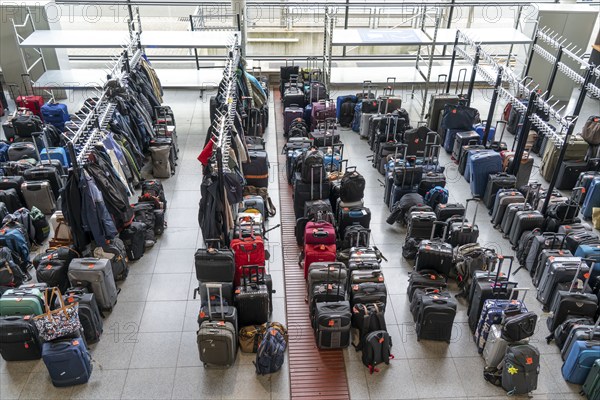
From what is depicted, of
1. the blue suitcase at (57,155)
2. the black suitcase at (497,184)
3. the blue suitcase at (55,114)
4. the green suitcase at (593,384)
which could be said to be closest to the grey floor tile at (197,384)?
the green suitcase at (593,384)

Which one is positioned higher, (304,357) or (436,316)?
(436,316)

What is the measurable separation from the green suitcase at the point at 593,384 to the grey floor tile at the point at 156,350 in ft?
16.3

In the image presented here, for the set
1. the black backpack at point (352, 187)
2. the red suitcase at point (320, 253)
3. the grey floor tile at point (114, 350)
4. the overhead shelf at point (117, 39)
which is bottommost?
the grey floor tile at point (114, 350)

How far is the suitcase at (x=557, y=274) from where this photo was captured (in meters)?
7.17

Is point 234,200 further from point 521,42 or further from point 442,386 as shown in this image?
point 521,42

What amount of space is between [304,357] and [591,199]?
6.13 meters

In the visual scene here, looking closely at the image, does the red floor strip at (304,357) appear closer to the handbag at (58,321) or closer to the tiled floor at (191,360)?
the tiled floor at (191,360)

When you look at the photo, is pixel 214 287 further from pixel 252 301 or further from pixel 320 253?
pixel 320 253

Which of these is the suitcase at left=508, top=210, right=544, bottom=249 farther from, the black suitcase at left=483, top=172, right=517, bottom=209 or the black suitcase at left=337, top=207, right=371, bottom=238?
the black suitcase at left=337, top=207, right=371, bottom=238

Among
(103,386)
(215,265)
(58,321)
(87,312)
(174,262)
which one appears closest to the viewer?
(58,321)

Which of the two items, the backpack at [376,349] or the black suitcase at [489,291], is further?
the black suitcase at [489,291]

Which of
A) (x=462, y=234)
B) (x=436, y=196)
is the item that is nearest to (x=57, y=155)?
(x=436, y=196)

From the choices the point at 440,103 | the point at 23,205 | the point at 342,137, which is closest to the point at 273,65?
the point at 342,137

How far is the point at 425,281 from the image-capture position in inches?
291
